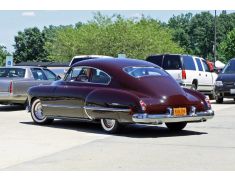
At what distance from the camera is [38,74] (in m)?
19.2

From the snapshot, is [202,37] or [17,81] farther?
[202,37]

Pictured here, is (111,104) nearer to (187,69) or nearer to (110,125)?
(110,125)

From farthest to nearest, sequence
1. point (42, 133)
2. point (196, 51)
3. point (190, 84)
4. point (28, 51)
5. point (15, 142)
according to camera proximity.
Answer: point (196, 51)
point (28, 51)
point (190, 84)
point (42, 133)
point (15, 142)

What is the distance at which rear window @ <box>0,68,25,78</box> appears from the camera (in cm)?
1875

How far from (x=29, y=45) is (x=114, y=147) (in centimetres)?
9492

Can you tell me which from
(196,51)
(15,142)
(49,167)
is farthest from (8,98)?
(196,51)

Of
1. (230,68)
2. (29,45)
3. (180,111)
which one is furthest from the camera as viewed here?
(29,45)

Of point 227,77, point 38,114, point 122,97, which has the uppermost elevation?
point 227,77

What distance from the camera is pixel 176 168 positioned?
316 inches

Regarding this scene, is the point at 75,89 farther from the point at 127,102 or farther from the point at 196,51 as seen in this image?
the point at 196,51

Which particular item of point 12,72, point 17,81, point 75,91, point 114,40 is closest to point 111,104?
point 75,91

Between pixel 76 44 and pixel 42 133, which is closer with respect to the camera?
pixel 42 133

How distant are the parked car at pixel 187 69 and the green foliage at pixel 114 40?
31.7 metres

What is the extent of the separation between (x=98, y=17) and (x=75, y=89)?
5980cm
